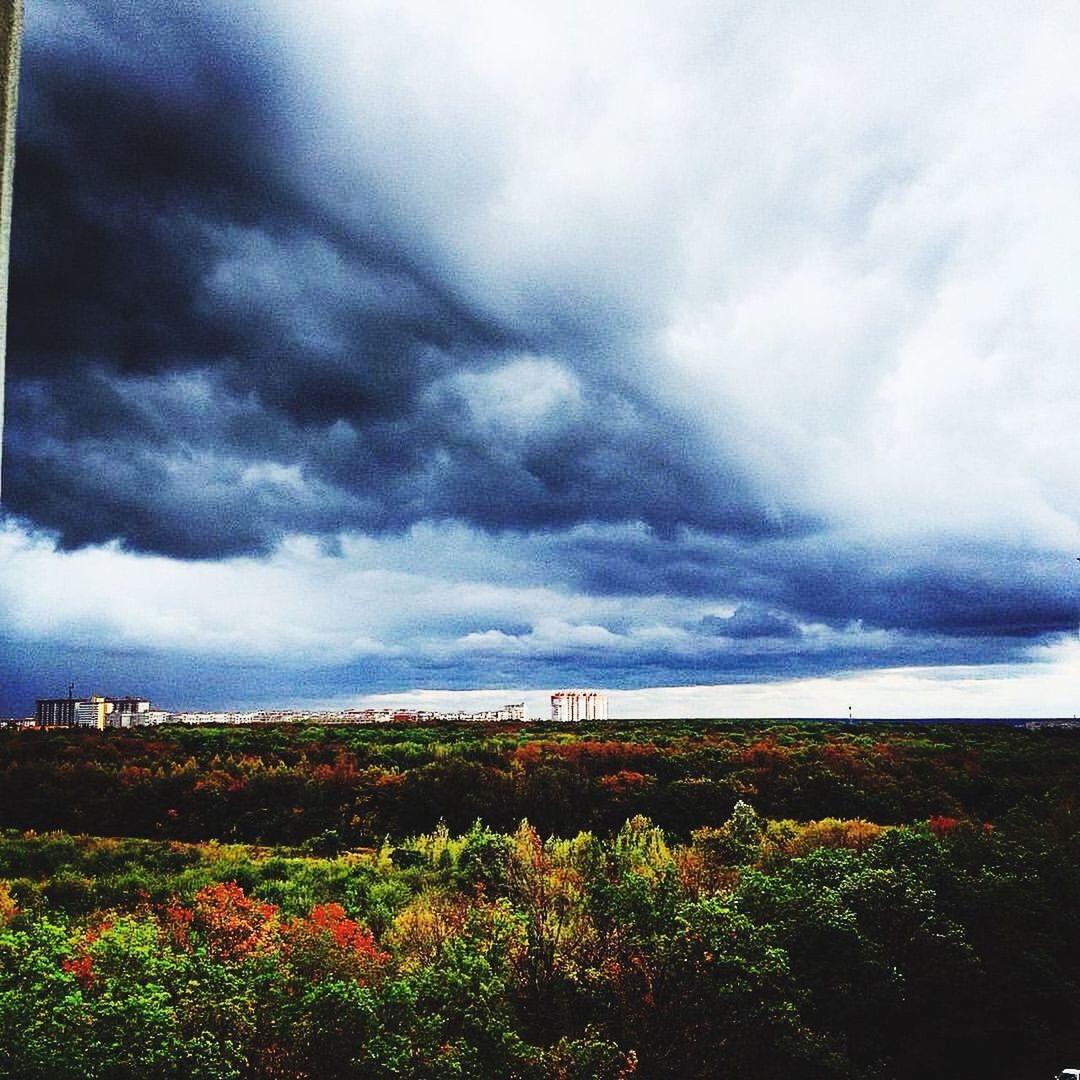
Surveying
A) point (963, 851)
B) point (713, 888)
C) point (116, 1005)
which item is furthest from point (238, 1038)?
point (963, 851)

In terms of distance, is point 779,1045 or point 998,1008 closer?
point 779,1045

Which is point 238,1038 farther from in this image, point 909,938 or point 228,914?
point 909,938

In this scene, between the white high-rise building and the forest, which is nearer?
the forest

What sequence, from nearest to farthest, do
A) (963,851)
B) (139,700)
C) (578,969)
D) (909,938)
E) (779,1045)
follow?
(779,1045) → (578,969) → (909,938) → (963,851) → (139,700)


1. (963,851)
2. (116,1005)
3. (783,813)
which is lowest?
(783,813)

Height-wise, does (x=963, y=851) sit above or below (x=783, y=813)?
above

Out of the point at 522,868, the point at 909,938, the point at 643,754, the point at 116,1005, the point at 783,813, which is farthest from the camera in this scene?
the point at 643,754

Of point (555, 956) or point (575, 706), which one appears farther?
point (575, 706)

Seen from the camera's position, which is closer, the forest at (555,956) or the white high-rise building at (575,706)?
the forest at (555,956)
